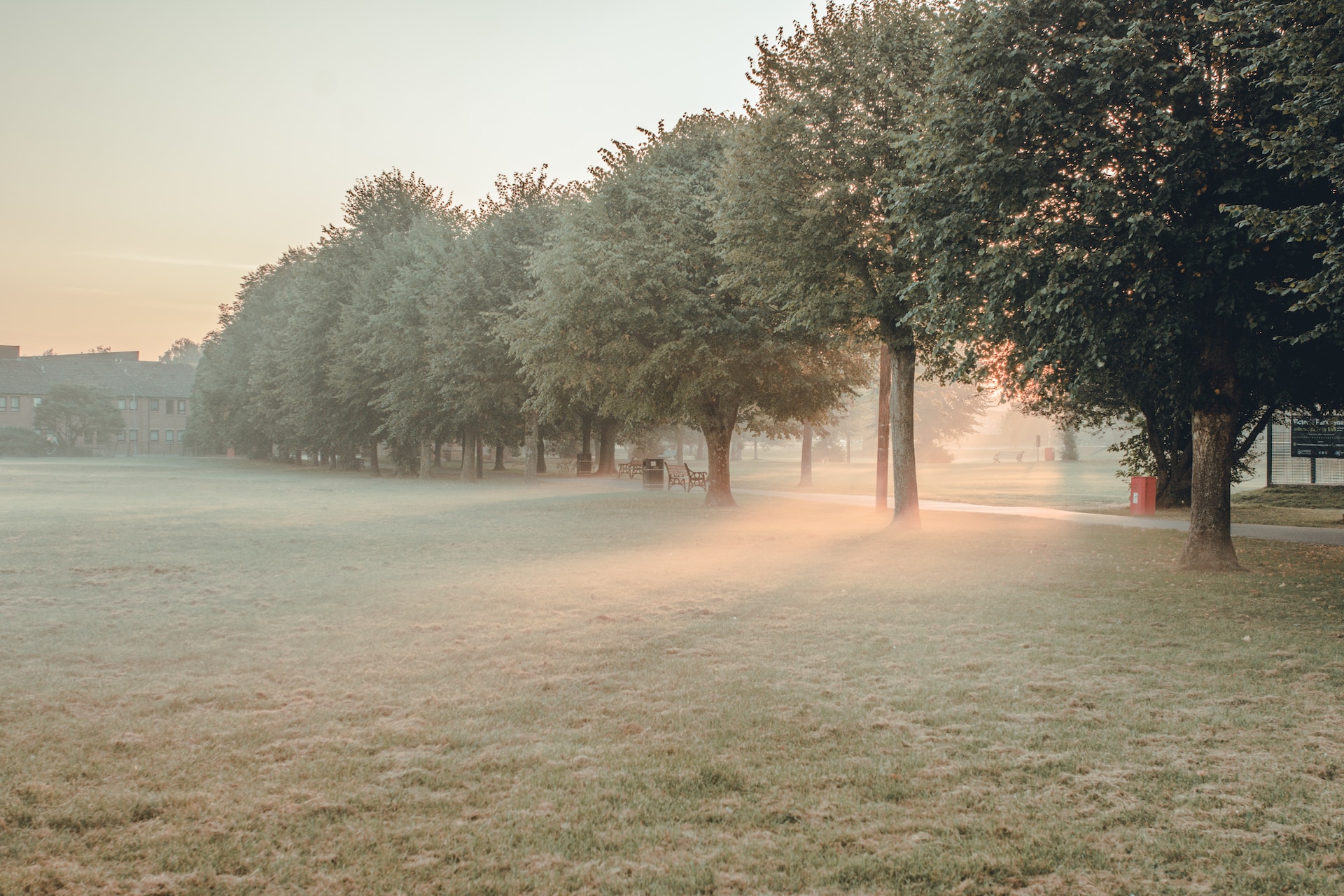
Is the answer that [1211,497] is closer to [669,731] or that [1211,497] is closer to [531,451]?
[669,731]

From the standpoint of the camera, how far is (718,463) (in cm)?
2753

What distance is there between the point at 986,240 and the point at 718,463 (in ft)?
49.5

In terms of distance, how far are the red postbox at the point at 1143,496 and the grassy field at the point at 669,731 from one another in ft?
32.9

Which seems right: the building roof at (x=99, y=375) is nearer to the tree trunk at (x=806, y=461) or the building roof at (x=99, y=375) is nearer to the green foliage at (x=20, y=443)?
the green foliage at (x=20, y=443)

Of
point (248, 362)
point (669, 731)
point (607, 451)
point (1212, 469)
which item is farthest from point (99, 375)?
point (669, 731)

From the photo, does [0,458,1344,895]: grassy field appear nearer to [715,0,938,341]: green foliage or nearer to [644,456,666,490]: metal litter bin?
[715,0,938,341]: green foliage

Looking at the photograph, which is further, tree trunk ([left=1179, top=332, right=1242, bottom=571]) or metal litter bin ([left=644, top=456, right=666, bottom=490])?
metal litter bin ([left=644, top=456, right=666, bottom=490])

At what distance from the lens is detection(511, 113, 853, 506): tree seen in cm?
2303

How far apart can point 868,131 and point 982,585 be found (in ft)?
31.9

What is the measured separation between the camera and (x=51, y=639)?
863 cm

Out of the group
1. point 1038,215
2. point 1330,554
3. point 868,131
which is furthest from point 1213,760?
point 868,131

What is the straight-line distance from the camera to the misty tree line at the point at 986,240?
454 inches

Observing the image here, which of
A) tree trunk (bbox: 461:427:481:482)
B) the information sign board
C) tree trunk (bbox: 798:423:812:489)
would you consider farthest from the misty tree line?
tree trunk (bbox: 461:427:481:482)

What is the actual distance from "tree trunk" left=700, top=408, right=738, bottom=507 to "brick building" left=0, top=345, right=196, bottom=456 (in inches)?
3884
